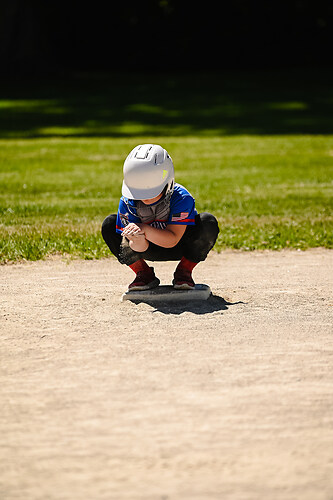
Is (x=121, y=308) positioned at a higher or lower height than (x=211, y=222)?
lower

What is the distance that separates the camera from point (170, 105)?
869 inches

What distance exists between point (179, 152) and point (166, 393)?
36.2 ft

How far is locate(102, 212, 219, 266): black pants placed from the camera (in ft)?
17.9

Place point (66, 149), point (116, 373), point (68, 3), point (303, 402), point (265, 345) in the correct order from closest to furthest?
point (303, 402)
point (116, 373)
point (265, 345)
point (66, 149)
point (68, 3)

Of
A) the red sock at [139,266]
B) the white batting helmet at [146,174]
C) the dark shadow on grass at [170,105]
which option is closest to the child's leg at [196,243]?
the red sock at [139,266]

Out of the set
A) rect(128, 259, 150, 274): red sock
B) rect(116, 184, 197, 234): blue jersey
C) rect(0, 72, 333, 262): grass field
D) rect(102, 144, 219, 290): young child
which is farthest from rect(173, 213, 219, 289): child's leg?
rect(0, 72, 333, 262): grass field

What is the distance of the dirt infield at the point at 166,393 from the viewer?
308 centimetres

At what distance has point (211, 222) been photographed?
5.48 metres

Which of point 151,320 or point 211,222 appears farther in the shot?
point 211,222

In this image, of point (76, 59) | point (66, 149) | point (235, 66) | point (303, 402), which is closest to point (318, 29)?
point (235, 66)

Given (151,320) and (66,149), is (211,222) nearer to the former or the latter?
(151,320)

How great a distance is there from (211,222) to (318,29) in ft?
81.2

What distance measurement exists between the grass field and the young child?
1.76 m

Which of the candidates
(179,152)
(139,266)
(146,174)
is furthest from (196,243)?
(179,152)
